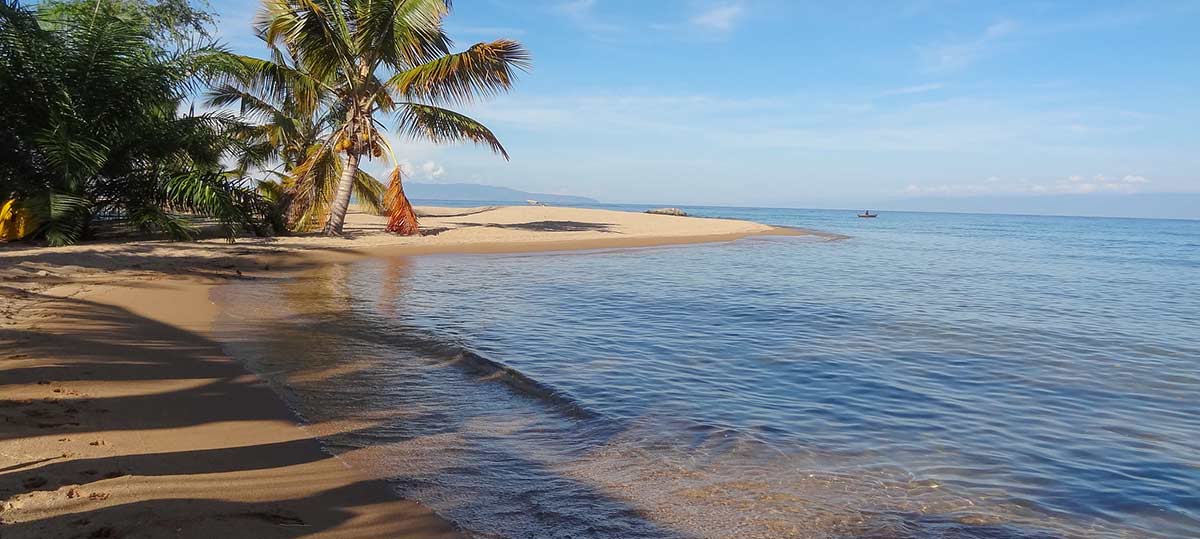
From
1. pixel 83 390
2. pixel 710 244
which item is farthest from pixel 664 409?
pixel 710 244

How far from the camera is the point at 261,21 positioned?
70.0 feet

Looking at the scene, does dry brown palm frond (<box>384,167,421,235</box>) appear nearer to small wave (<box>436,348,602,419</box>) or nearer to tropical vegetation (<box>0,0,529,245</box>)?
tropical vegetation (<box>0,0,529,245</box>)

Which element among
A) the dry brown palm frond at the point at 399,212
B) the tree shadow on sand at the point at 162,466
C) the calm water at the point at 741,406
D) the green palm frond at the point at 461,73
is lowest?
the calm water at the point at 741,406

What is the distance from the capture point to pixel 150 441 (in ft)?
13.3

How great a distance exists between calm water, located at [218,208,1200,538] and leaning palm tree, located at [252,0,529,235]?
8.82 meters

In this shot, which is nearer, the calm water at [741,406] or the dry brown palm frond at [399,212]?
the calm water at [741,406]

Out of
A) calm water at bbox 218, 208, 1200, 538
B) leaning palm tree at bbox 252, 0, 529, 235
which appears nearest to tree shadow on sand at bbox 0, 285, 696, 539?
calm water at bbox 218, 208, 1200, 538

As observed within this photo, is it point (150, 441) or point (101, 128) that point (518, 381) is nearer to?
point (150, 441)

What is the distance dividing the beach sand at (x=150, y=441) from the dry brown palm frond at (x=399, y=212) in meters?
12.7

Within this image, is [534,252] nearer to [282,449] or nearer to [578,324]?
[578,324]

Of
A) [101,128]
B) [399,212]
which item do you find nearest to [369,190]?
[399,212]

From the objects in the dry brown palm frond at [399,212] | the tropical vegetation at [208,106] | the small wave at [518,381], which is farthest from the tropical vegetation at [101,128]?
the small wave at [518,381]

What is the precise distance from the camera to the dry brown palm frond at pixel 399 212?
21625 millimetres

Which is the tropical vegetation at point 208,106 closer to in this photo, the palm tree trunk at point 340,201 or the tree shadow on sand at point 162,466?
the palm tree trunk at point 340,201
